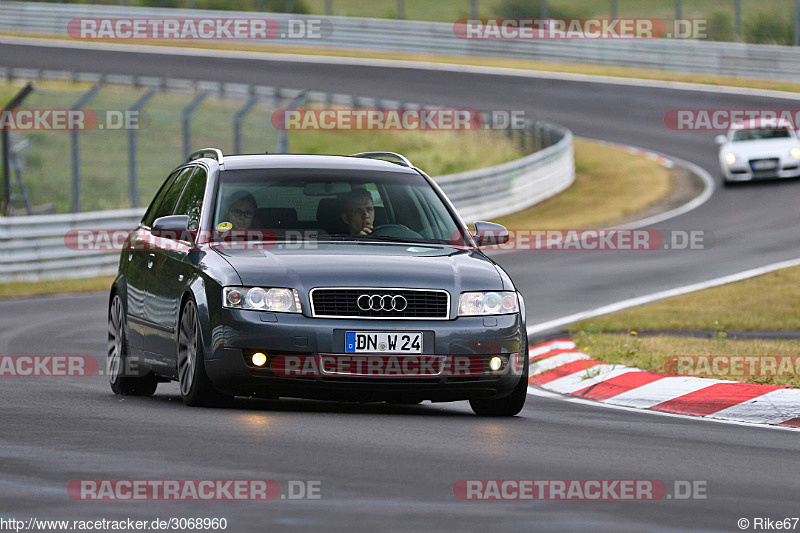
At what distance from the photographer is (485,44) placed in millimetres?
56000

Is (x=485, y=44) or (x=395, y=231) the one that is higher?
(x=395, y=231)

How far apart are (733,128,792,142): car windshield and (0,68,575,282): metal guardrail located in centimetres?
390

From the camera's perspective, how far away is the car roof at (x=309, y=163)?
10188 mm

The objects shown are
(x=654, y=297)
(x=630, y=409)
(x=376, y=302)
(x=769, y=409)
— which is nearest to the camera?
(x=376, y=302)

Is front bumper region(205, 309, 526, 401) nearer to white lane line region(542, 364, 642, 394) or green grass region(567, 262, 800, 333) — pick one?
white lane line region(542, 364, 642, 394)

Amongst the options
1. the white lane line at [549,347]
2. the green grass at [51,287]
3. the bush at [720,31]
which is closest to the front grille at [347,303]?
the white lane line at [549,347]

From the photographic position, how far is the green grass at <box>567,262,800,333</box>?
51.7 ft

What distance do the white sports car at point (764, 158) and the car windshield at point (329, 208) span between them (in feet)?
77.7

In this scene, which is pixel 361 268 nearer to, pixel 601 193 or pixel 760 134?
pixel 601 193

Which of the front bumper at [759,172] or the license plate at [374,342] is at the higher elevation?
the license plate at [374,342]

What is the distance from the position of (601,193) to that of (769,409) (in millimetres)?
24046

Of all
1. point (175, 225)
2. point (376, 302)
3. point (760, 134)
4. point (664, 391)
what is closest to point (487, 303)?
point (376, 302)

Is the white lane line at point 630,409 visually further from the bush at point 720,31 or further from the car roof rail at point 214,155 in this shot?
the bush at point 720,31

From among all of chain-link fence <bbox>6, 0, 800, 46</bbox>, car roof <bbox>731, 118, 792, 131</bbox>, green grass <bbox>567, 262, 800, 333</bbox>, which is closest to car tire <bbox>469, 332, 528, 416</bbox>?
green grass <bbox>567, 262, 800, 333</bbox>
